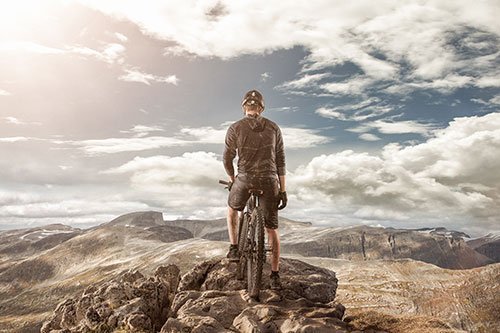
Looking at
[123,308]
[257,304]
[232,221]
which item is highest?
[232,221]

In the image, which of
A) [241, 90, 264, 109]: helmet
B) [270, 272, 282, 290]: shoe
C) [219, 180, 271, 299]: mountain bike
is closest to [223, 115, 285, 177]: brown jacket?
[241, 90, 264, 109]: helmet

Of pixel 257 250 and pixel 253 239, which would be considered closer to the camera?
pixel 257 250

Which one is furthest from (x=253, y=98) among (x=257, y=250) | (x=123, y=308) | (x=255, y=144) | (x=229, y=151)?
(x=123, y=308)

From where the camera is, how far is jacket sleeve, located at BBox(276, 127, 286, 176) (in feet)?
46.2

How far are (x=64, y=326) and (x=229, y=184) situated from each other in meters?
12.3

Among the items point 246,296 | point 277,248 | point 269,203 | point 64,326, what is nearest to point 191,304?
point 246,296

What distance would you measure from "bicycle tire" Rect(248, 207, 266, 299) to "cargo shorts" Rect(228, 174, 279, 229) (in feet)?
0.99

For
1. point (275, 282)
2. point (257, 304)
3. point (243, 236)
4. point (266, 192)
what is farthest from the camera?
point (275, 282)

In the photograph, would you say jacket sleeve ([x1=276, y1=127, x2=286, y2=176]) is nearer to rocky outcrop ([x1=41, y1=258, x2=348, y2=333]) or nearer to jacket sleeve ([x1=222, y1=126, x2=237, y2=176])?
jacket sleeve ([x1=222, y1=126, x2=237, y2=176])

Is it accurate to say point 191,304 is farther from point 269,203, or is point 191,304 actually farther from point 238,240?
point 269,203

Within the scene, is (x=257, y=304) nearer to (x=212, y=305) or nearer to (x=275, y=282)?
(x=275, y=282)

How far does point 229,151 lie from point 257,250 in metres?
3.53

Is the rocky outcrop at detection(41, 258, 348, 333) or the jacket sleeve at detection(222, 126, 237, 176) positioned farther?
the jacket sleeve at detection(222, 126, 237, 176)

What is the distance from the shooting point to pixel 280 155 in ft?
46.5
